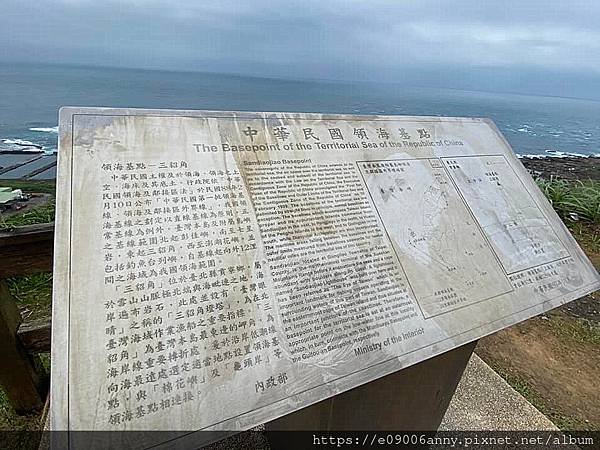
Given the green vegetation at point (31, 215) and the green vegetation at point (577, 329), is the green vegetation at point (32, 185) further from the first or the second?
the green vegetation at point (577, 329)

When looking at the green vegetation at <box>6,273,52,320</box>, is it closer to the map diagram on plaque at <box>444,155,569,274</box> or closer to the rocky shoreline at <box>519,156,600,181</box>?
the map diagram on plaque at <box>444,155,569,274</box>

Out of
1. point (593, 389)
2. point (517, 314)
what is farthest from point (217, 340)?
point (593, 389)

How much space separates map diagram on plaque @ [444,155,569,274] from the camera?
1541 millimetres

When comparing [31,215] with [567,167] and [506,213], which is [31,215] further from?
[567,167]

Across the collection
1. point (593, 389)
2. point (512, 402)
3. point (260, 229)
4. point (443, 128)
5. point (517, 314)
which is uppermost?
point (443, 128)

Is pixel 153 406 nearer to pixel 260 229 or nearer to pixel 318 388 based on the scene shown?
pixel 318 388

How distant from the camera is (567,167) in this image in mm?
9938

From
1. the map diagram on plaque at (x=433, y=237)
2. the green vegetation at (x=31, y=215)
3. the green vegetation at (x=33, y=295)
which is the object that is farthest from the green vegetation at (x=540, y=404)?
the green vegetation at (x=33, y=295)

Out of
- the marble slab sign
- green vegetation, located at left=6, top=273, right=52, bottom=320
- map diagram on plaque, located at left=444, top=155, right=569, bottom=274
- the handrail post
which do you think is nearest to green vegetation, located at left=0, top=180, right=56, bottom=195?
green vegetation, located at left=6, top=273, right=52, bottom=320

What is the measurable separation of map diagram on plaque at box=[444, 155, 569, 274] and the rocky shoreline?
26.1 feet

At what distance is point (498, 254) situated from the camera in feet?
4.91

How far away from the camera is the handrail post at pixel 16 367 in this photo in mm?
1678

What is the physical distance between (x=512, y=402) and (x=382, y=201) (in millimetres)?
1614

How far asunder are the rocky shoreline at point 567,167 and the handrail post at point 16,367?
9546mm
